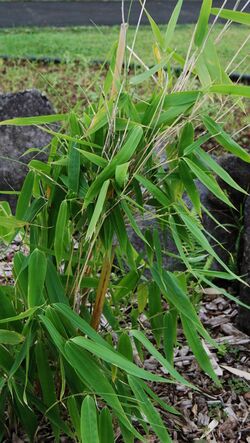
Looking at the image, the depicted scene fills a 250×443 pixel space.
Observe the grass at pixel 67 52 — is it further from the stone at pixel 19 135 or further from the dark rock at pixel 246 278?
the dark rock at pixel 246 278

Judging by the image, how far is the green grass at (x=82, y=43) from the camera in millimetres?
6529

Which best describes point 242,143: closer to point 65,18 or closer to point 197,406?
point 197,406

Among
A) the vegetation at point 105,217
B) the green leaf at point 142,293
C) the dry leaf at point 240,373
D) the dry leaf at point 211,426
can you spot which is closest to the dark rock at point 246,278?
the dry leaf at point 240,373

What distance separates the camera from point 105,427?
175cm

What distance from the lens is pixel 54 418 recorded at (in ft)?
6.12

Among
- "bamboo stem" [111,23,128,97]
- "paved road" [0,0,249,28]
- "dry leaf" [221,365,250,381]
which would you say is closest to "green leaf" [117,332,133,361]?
"bamboo stem" [111,23,128,97]

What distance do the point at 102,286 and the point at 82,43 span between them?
5693 mm

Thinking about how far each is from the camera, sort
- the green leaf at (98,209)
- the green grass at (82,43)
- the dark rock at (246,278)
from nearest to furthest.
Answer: the green leaf at (98,209) < the dark rock at (246,278) < the green grass at (82,43)

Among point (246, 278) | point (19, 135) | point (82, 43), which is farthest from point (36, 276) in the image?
point (82, 43)

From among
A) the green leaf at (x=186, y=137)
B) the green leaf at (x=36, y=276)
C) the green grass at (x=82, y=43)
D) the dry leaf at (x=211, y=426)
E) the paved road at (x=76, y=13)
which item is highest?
the paved road at (x=76, y=13)

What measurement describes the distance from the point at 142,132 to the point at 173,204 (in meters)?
0.22

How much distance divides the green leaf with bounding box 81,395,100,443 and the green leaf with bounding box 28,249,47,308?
25 cm

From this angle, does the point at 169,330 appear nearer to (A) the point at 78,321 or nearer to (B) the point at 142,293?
(B) the point at 142,293

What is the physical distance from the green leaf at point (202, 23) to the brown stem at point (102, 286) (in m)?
0.55
